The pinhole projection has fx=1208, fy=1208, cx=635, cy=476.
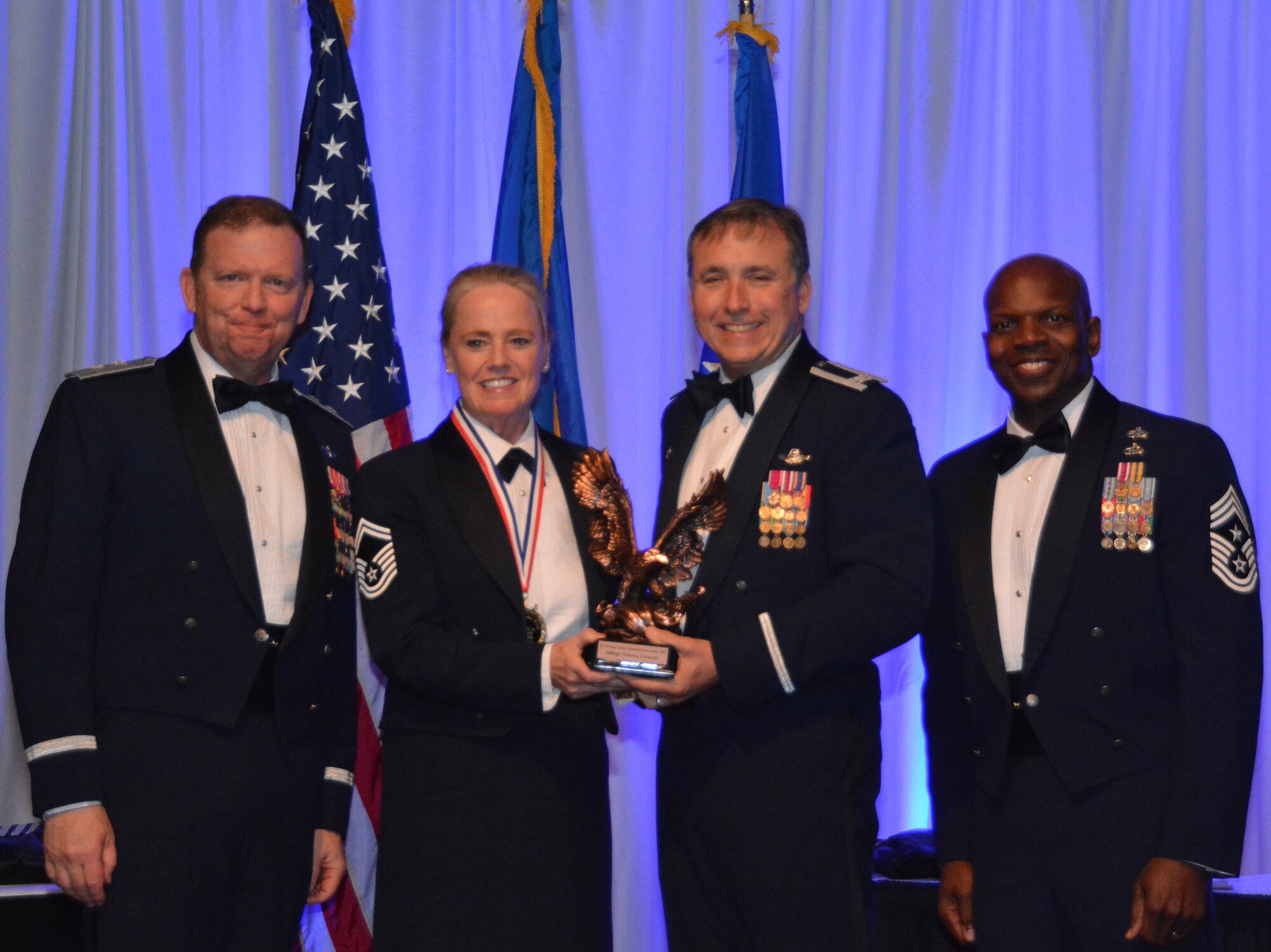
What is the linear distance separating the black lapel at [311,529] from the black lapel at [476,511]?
0.29 meters

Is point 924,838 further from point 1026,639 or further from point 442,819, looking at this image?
point 442,819

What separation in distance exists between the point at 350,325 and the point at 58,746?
6.74 ft

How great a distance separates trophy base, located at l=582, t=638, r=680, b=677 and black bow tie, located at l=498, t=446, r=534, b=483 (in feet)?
1.74

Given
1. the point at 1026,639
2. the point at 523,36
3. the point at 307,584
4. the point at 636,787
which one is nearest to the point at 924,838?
the point at 636,787

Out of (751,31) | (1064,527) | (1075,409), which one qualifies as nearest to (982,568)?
(1064,527)

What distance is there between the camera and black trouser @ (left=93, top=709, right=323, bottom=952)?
7.54 feet

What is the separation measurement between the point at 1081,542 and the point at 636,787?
7.85ft

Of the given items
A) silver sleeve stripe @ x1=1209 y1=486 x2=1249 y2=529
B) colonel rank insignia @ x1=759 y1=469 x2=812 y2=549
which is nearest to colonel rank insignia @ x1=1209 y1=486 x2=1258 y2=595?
silver sleeve stripe @ x1=1209 y1=486 x2=1249 y2=529

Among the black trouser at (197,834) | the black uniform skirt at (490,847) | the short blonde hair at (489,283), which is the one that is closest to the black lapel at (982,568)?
the black uniform skirt at (490,847)

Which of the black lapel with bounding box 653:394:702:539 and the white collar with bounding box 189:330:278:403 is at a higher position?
the white collar with bounding box 189:330:278:403

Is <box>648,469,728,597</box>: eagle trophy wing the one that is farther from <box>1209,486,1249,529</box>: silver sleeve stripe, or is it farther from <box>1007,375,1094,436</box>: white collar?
<box>1209,486,1249,529</box>: silver sleeve stripe

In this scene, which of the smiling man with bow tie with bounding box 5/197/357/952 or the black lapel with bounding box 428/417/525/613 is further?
the black lapel with bounding box 428/417/525/613

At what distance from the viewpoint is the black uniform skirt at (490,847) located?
2371 millimetres

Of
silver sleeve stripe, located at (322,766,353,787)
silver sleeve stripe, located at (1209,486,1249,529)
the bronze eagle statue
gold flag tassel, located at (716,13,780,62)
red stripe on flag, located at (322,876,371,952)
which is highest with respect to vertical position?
gold flag tassel, located at (716,13,780,62)
